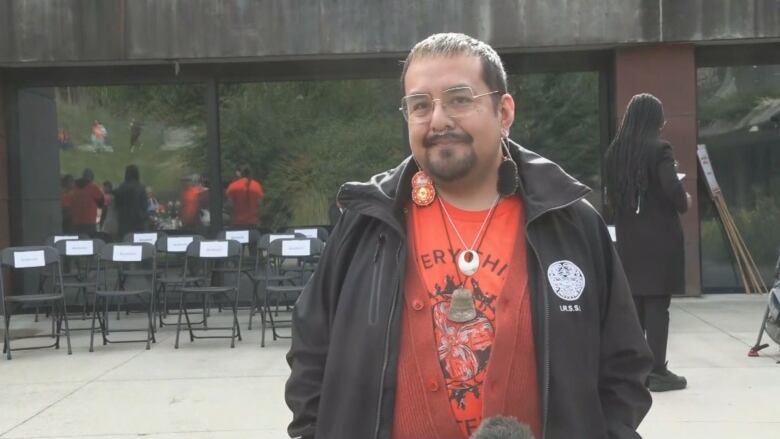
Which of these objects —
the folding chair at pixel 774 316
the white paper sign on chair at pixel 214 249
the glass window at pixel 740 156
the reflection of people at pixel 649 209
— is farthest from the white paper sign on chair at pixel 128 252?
the glass window at pixel 740 156

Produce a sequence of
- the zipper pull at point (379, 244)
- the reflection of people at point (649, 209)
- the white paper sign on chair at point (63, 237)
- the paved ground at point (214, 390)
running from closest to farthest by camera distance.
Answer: the zipper pull at point (379, 244) → the paved ground at point (214, 390) → the reflection of people at point (649, 209) → the white paper sign on chair at point (63, 237)

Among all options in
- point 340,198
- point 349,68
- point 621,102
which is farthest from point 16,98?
point 340,198

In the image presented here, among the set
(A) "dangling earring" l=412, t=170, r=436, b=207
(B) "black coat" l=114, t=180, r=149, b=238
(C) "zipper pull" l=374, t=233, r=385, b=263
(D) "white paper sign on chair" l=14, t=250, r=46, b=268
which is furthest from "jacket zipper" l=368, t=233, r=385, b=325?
(B) "black coat" l=114, t=180, r=149, b=238

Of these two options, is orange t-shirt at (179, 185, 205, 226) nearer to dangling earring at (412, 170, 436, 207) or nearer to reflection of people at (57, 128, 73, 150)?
reflection of people at (57, 128, 73, 150)

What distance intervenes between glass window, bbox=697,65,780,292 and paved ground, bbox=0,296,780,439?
75.0 inches

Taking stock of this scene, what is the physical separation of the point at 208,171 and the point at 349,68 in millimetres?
2189

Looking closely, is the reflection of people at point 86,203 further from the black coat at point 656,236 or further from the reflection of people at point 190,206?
A: the black coat at point 656,236

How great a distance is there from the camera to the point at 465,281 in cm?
190

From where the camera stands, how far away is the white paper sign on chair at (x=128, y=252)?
27.7 feet

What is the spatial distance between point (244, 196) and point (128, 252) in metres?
2.24

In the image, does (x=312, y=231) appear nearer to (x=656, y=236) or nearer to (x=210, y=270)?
(x=210, y=270)

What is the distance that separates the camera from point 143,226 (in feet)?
34.6

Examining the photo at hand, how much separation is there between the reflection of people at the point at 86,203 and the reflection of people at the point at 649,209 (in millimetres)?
7225

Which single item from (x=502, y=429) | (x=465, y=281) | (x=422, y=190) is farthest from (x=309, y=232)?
(x=502, y=429)
